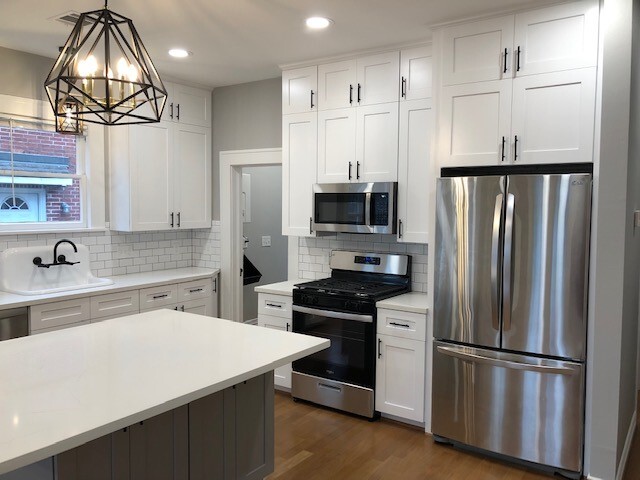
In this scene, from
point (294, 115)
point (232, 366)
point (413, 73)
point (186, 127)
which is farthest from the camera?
point (186, 127)

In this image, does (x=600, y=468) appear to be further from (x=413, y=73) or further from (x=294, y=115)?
(x=294, y=115)

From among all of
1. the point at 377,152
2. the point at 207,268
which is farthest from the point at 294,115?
the point at 207,268

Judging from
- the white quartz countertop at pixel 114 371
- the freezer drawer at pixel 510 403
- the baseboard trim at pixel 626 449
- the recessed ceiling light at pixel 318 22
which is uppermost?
the recessed ceiling light at pixel 318 22

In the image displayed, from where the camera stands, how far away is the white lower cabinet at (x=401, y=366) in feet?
11.6

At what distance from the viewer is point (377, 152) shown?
12.9 feet

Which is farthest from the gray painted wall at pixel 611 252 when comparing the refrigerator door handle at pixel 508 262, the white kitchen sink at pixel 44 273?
the white kitchen sink at pixel 44 273

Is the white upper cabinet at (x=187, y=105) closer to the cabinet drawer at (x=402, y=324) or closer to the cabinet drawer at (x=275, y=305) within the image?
the cabinet drawer at (x=275, y=305)

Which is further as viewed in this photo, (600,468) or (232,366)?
(600,468)

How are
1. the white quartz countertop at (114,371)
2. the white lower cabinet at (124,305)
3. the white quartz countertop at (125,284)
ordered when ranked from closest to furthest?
the white quartz countertop at (114,371)
the white quartz countertop at (125,284)
the white lower cabinet at (124,305)

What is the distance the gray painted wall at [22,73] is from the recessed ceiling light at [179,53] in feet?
3.27

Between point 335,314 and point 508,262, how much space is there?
4.24 ft

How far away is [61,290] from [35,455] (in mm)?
2662

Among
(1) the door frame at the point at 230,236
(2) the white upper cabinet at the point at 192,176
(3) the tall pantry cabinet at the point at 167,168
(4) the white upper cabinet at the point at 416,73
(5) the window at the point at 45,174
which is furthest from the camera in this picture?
(1) the door frame at the point at 230,236

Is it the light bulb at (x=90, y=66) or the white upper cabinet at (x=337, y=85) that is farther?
the white upper cabinet at (x=337, y=85)
